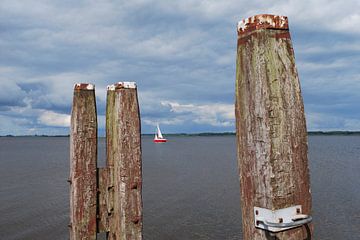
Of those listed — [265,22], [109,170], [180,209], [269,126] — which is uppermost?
[265,22]

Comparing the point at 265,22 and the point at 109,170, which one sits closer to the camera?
the point at 265,22

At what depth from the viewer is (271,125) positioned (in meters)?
2.34

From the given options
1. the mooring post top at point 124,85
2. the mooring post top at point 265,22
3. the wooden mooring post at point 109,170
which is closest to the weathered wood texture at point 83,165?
the wooden mooring post at point 109,170

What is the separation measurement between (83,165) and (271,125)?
3.42m

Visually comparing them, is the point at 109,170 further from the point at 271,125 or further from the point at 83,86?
the point at 271,125

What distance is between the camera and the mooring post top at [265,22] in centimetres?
238

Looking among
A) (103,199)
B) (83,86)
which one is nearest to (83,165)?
(103,199)

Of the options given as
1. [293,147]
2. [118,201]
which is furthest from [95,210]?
[293,147]

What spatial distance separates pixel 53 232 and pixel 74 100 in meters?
11.7

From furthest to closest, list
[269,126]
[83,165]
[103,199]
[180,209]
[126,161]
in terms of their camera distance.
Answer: [180,209], [103,199], [83,165], [126,161], [269,126]

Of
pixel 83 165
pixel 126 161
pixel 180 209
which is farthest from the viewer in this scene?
pixel 180 209

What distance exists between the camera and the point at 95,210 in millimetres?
5176

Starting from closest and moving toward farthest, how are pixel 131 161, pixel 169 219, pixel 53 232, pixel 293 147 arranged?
pixel 293 147
pixel 131 161
pixel 53 232
pixel 169 219

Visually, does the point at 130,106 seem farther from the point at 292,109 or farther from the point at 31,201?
the point at 31,201
